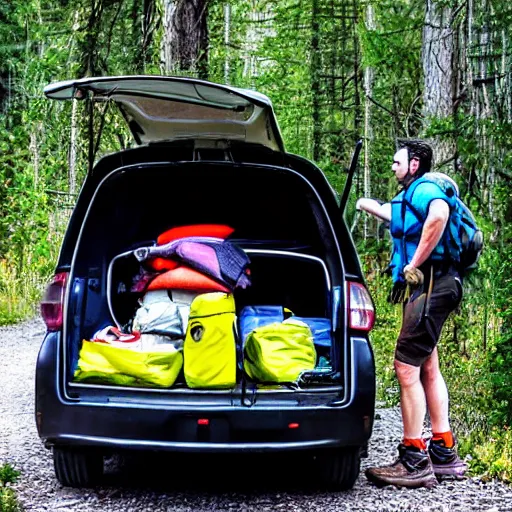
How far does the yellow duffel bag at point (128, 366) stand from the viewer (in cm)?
503

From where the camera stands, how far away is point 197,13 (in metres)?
10.5

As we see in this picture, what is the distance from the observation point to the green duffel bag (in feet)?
16.7

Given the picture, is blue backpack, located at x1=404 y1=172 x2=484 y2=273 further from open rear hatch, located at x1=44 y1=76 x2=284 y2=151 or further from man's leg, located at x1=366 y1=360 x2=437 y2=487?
open rear hatch, located at x1=44 y1=76 x2=284 y2=151

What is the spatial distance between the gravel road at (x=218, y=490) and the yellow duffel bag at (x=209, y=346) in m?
0.74

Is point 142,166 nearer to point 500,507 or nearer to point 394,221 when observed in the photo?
point 394,221

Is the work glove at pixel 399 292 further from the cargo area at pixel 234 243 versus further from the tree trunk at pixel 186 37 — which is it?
the tree trunk at pixel 186 37

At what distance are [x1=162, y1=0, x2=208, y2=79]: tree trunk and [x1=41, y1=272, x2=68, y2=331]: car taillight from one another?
5.67 m

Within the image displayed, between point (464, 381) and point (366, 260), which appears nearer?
point (464, 381)

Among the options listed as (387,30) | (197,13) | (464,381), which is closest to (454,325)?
(464,381)

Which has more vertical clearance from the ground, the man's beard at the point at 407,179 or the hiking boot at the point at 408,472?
the man's beard at the point at 407,179

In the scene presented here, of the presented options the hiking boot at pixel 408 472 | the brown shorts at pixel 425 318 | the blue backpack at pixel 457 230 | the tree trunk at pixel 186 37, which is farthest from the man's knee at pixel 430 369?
the tree trunk at pixel 186 37

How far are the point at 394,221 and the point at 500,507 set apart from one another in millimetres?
1818

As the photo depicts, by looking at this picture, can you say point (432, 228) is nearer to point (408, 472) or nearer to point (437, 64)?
point (408, 472)

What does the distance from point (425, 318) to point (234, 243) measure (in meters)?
1.35
